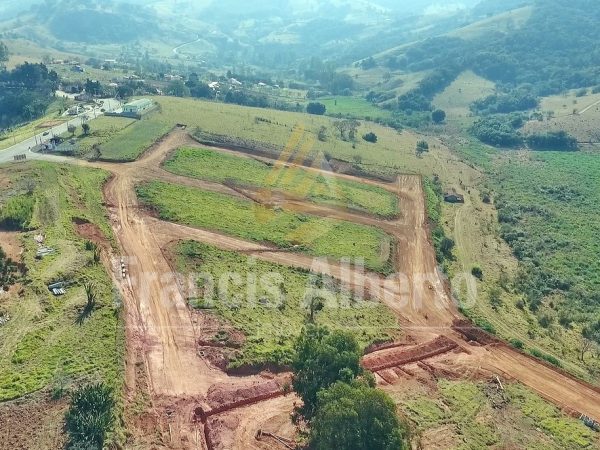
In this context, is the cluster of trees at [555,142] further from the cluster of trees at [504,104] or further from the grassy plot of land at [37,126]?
the grassy plot of land at [37,126]

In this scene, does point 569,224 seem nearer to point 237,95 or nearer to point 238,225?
point 238,225

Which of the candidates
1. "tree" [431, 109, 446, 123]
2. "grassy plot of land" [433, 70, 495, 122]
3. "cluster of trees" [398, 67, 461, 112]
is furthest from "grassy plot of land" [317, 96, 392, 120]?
"grassy plot of land" [433, 70, 495, 122]

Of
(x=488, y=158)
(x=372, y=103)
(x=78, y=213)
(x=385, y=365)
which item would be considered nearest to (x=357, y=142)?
(x=488, y=158)

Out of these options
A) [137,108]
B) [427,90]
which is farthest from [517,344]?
[427,90]

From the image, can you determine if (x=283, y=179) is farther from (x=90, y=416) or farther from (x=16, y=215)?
(x=90, y=416)

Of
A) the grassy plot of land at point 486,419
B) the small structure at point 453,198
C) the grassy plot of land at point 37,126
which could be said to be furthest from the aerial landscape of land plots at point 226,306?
the grassy plot of land at point 37,126

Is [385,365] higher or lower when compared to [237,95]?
lower
